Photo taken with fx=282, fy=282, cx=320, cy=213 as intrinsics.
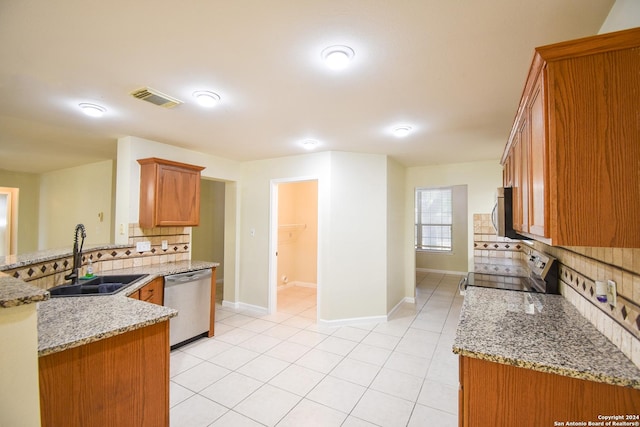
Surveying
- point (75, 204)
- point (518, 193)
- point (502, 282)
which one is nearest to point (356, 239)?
point (502, 282)

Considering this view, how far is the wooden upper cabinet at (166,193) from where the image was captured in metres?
3.12

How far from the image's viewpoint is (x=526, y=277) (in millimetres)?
2854

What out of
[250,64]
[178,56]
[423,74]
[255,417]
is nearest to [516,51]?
[423,74]

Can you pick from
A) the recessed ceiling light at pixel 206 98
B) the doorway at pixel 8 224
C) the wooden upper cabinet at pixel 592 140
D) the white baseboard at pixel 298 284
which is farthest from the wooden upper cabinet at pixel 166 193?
the doorway at pixel 8 224

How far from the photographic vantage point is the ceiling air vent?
2.02 meters

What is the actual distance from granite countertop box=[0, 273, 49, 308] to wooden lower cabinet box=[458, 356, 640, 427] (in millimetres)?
1721

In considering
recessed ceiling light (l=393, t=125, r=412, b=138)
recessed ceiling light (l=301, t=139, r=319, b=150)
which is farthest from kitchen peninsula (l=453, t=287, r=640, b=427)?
recessed ceiling light (l=301, t=139, r=319, b=150)

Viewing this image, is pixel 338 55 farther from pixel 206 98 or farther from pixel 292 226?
pixel 292 226

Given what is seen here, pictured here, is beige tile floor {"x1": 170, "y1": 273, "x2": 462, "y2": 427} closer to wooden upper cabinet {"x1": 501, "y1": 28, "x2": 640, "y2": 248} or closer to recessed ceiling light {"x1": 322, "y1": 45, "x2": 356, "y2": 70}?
wooden upper cabinet {"x1": 501, "y1": 28, "x2": 640, "y2": 248}

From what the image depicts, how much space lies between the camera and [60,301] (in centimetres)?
179

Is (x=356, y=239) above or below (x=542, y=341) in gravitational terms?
above

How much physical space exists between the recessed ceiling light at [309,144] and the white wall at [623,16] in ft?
7.99

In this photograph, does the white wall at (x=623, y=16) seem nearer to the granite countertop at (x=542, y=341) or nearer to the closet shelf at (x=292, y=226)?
the granite countertop at (x=542, y=341)

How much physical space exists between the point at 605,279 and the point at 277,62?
6.80 ft
